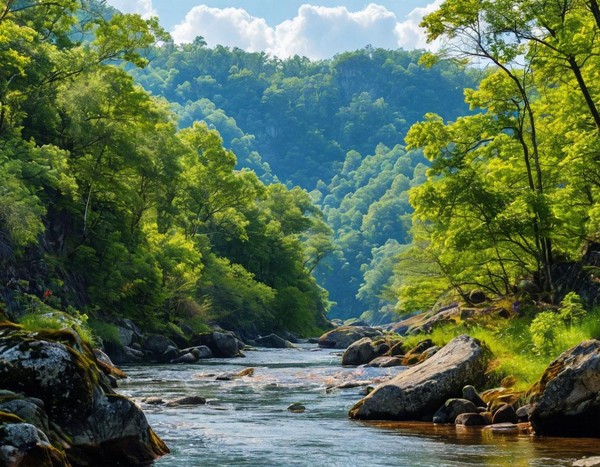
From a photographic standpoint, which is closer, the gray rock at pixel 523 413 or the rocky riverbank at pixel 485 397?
the rocky riverbank at pixel 485 397

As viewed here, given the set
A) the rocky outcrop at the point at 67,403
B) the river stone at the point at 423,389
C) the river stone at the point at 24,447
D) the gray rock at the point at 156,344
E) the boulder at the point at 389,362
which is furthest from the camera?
the gray rock at the point at 156,344

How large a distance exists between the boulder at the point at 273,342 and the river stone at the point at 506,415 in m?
49.2

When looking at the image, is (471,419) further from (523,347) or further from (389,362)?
(389,362)

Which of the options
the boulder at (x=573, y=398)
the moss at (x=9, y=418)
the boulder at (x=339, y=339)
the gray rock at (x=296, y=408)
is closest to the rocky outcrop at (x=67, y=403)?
the moss at (x=9, y=418)

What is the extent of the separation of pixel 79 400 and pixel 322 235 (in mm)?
99806

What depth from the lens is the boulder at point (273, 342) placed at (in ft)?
215

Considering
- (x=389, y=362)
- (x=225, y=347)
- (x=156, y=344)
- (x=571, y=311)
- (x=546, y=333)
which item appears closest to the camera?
(x=546, y=333)

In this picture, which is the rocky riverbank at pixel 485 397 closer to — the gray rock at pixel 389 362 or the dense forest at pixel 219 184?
the dense forest at pixel 219 184

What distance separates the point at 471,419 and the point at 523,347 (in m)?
5.76

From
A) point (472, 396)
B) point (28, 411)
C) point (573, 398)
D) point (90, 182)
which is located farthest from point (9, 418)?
point (90, 182)

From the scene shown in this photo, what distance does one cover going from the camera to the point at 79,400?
11109 millimetres

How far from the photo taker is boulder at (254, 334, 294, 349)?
6550cm

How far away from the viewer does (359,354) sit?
39.0 m

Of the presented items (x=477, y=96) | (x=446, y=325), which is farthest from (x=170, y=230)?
(x=477, y=96)
